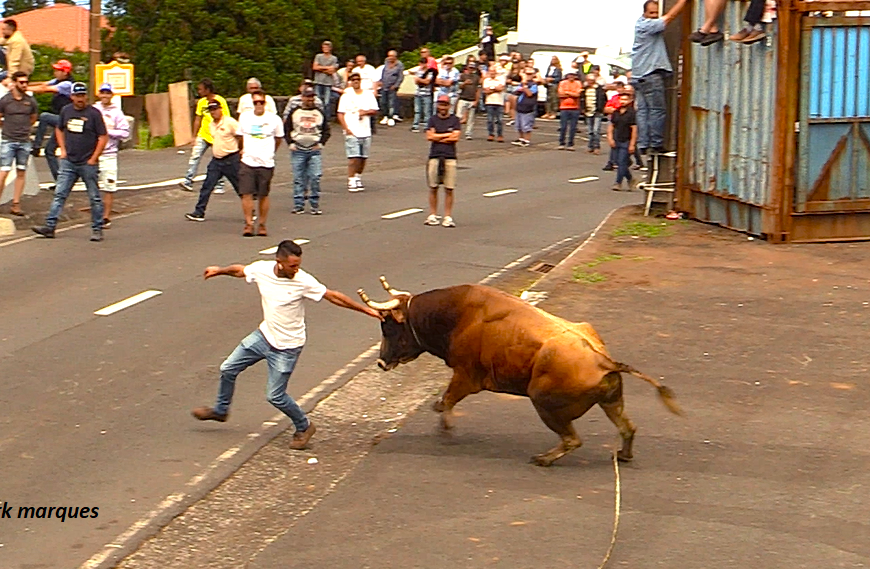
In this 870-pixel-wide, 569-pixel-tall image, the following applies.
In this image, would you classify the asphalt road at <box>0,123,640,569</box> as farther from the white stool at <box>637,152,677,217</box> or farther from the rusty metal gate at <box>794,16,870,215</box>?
the rusty metal gate at <box>794,16,870,215</box>

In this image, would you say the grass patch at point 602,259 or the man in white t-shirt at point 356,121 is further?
the man in white t-shirt at point 356,121

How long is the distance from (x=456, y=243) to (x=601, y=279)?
3.78 meters

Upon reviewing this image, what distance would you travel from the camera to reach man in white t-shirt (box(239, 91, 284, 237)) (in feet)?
58.7

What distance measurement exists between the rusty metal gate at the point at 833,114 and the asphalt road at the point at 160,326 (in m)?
3.68

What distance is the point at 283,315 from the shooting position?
30.3 ft

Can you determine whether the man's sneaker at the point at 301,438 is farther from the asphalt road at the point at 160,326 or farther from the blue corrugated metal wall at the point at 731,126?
the blue corrugated metal wall at the point at 731,126

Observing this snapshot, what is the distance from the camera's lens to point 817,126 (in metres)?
16.0

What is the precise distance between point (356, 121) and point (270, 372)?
44.4ft

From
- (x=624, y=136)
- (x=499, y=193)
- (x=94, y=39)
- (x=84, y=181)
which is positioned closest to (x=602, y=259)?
(x=84, y=181)

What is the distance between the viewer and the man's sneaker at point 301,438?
9.20 meters

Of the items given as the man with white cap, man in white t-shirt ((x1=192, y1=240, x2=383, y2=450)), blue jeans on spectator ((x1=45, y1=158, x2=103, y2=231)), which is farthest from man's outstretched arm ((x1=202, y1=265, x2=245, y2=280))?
the man with white cap

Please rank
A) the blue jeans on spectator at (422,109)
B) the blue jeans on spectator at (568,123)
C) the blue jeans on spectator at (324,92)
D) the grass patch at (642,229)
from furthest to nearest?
the blue jeans on spectator at (422,109), the blue jeans on spectator at (568,123), the blue jeans on spectator at (324,92), the grass patch at (642,229)

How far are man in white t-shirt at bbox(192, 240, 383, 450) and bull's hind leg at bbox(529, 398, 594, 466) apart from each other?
1.41 m

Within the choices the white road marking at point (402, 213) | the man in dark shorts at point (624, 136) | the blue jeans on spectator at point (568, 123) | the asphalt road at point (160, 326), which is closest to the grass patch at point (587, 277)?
the asphalt road at point (160, 326)
